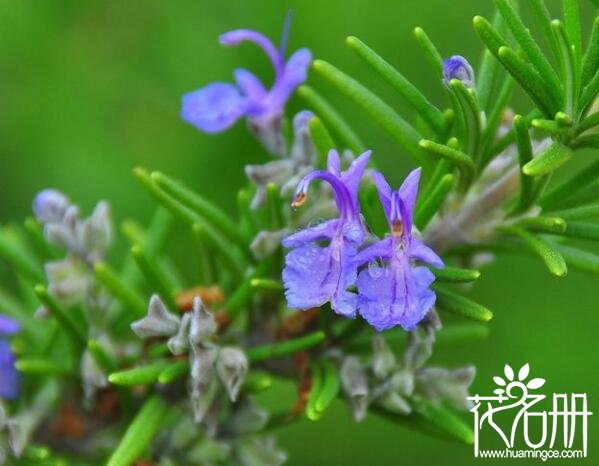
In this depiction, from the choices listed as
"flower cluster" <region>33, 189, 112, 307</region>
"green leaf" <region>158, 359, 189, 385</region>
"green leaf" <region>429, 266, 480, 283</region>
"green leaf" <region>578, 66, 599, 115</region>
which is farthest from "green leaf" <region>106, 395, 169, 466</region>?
"green leaf" <region>578, 66, 599, 115</region>

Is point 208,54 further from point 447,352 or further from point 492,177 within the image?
point 492,177

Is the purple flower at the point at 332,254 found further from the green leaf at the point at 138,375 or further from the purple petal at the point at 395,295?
the green leaf at the point at 138,375

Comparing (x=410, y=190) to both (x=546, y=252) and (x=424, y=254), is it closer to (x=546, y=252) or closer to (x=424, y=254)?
(x=424, y=254)

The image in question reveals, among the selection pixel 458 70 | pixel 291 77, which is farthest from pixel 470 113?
pixel 291 77

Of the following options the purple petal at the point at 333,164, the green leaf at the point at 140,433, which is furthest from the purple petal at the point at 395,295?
the green leaf at the point at 140,433

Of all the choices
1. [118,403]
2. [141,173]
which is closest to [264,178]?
[141,173]

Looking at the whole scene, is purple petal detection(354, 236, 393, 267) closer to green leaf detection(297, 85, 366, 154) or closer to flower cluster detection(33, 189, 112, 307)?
green leaf detection(297, 85, 366, 154)
